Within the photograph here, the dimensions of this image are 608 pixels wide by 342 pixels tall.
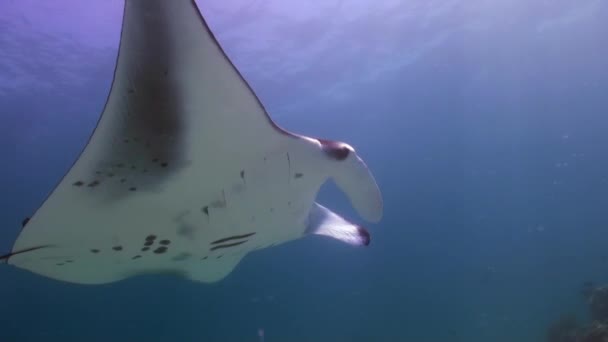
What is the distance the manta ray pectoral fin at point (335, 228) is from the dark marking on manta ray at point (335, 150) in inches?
28.6

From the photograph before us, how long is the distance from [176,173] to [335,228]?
4.75 feet

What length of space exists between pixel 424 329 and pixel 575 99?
27538mm

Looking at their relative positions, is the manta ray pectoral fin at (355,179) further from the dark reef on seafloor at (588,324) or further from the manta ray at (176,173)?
the dark reef on seafloor at (588,324)

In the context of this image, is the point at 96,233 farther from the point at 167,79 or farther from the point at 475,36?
the point at 475,36

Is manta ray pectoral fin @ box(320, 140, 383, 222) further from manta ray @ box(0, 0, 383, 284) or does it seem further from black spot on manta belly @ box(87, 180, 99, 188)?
black spot on manta belly @ box(87, 180, 99, 188)

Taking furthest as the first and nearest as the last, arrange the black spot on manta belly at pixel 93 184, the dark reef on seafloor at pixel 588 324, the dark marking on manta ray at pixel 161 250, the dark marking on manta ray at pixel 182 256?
1. the dark reef on seafloor at pixel 588 324
2. the dark marking on manta ray at pixel 182 256
3. the dark marking on manta ray at pixel 161 250
4. the black spot on manta belly at pixel 93 184

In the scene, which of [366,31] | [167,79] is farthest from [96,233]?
[366,31]

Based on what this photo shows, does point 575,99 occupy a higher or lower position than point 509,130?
higher

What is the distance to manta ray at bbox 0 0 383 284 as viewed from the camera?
73.4 inches

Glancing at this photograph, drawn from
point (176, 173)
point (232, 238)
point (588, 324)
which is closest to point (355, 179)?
point (232, 238)

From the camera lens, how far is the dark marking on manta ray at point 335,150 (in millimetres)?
2586

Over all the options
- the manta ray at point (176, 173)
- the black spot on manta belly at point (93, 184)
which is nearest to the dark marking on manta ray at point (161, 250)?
the manta ray at point (176, 173)

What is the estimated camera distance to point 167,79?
6.34 ft

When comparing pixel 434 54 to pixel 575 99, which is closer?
pixel 434 54
